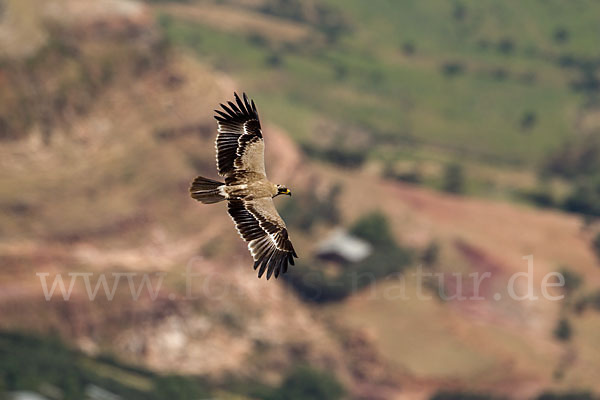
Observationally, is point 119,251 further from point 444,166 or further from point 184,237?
point 444,166

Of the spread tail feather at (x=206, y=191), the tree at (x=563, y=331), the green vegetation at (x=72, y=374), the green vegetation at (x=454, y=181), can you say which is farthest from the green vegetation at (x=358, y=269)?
the spread tail feather at (x=206, y=191)

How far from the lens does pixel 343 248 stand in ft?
415

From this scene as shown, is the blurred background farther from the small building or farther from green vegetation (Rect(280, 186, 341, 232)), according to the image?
the small building

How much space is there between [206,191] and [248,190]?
1448mm

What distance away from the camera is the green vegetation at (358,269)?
122 m

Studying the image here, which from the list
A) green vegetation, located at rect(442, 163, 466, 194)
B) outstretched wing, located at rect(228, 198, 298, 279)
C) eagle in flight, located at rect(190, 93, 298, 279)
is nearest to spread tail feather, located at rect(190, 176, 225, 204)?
eagle in flight, located at rect(190, 93, 298, 279)

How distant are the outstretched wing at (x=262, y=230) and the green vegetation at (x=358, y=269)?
83.1 m

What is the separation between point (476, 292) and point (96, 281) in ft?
137

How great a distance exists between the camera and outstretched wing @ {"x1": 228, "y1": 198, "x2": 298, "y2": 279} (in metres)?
38.2

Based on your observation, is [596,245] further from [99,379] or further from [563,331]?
[99,379]

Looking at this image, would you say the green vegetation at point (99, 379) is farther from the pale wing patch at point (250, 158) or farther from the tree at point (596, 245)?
the pale wing patch at point (250, 158)

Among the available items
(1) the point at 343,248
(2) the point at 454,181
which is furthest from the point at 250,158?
(2) the point at 454,181

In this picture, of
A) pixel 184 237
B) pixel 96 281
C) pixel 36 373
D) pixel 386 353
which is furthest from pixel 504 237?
pixel 36 373

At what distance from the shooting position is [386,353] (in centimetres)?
11550
